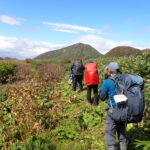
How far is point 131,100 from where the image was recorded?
4098 millimetres

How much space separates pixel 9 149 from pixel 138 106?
118 inches

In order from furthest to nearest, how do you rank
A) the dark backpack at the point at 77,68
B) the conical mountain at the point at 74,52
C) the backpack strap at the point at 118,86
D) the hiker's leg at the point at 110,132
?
1. the conical mountain at the point at 74,52
2. the dark backpack at the point at 77,68
3. the hiker's leg at the point at 110,132
4. the backpack strap at the point at 118,86

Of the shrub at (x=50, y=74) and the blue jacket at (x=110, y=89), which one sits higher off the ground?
the blue jacket at (x=110, y=89)

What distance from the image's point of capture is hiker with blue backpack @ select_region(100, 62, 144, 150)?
4090mm

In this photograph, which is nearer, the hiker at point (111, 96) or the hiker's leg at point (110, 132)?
the hiker at point (111, 96)

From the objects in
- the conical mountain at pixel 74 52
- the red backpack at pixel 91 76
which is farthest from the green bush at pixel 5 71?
the conical mountain at pixel 74 52

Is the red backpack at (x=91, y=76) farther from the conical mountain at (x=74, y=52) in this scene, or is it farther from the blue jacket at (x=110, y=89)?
the conical mountain at (x=74, y=52)

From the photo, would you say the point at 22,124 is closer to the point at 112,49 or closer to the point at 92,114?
the point at 92,114

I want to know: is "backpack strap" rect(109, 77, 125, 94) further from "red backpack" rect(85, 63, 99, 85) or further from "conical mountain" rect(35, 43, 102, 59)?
"conical mountain" rect(35, 43, 102, 59)

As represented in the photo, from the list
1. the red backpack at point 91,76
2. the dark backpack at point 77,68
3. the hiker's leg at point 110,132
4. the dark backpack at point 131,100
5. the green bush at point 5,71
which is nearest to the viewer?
the dark backpack at point 131,100

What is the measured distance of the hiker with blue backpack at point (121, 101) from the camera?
13.4 feet

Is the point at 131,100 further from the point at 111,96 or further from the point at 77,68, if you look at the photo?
the point at 77,68

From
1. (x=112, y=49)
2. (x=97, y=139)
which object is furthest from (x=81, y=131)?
(x=112, y=49)

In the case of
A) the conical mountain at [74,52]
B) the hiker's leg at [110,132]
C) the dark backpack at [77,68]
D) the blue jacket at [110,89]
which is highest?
the conical mountain at [74,52]
